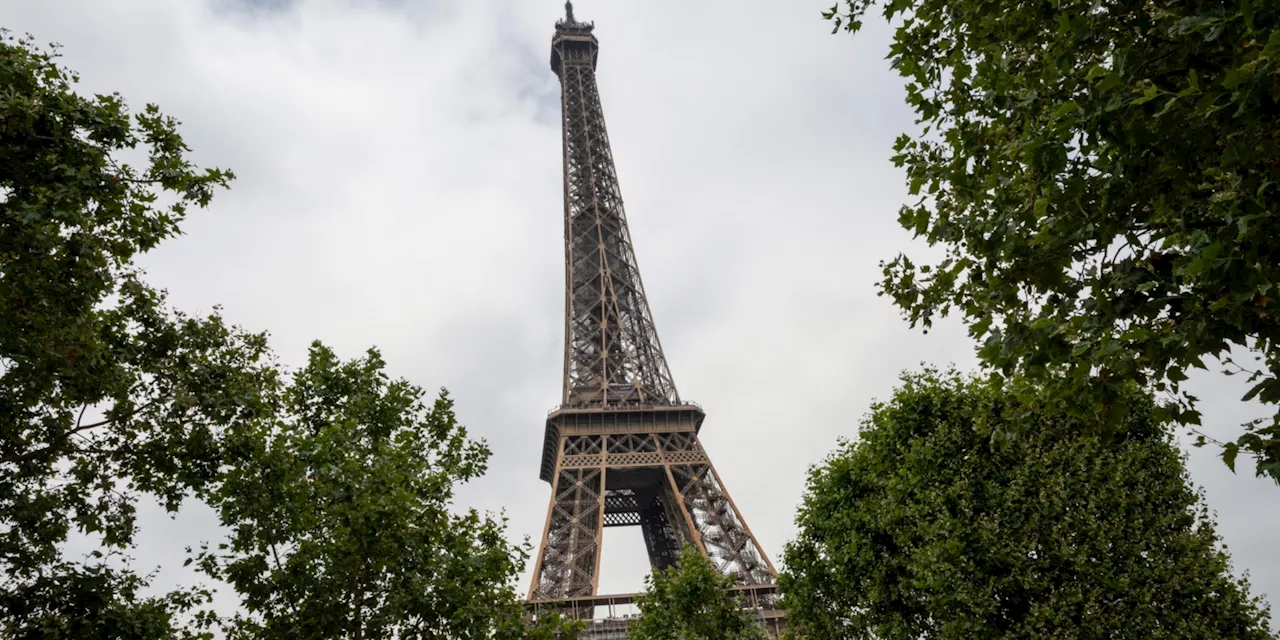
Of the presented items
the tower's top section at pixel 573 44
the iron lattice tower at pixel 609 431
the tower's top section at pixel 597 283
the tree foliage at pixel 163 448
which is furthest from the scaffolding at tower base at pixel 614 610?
the tower's top section at pixel 573 44

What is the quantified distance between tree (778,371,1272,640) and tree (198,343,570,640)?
7.33 m

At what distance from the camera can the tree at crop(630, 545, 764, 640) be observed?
23828mm

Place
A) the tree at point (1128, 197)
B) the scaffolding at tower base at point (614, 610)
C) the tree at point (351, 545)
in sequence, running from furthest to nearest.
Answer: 1. the scaffolding at tower base at point (614, 610)
2. the tree at point (351, 545)
3. the tree at point (1128, 197)

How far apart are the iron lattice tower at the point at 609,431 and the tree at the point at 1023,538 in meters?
23.0

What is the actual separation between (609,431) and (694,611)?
984 inches

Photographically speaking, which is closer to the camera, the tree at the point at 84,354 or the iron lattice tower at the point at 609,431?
the tree at the point at 84,354

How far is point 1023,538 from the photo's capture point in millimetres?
15039

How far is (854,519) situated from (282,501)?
447 inches

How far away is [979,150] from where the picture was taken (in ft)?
25.8

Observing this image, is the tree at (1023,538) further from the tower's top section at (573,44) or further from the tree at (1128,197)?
the tower's top section at (573,44)

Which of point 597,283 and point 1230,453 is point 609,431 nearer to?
point 597,283

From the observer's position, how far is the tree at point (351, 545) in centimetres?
1296

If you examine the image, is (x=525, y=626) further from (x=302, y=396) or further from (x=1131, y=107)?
(x=1131, y=107)

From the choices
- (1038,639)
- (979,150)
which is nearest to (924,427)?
(1038,639)
